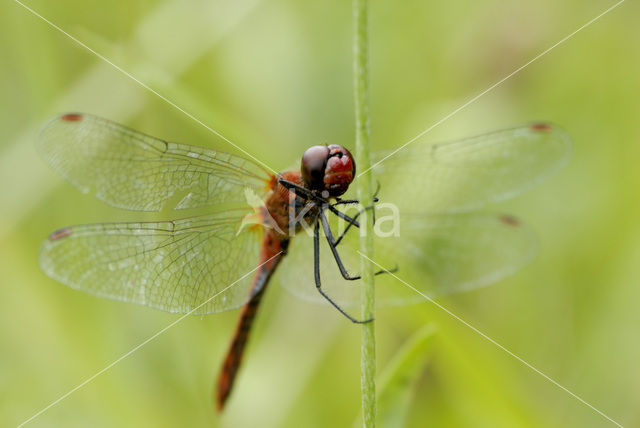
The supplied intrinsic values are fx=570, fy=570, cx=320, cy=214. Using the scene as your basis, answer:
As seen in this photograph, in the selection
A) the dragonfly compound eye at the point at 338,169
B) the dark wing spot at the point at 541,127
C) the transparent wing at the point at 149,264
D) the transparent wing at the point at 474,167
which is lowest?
the transparent wing at the point at 149,264

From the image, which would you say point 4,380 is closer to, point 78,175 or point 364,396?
point 78,175

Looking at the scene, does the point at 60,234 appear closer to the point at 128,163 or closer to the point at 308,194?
the point at 128,163

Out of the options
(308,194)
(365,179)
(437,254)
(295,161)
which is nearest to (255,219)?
(308,194)

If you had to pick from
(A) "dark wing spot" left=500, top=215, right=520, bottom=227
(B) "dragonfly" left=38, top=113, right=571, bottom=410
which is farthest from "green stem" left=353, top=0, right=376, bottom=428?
(A) "dark wing spot" left=500, top=215, right=520, bottom=227

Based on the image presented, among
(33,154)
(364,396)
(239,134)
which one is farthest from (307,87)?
(364,396)

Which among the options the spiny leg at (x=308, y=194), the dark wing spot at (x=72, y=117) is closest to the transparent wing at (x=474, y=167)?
the spiny leg at (x=308, y=194)

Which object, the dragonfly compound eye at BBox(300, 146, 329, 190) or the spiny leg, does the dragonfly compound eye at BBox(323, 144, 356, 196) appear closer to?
the dragonfly compound eye at BBox(300, 146, 329, 190)

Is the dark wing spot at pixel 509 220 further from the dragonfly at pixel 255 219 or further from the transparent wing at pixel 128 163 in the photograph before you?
the transparent wing at pixel 128 163
